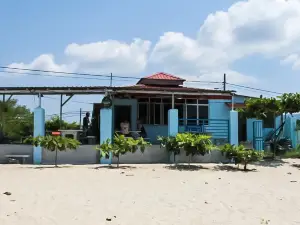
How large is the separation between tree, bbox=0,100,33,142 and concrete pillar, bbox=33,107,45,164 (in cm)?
301

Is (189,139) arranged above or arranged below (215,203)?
above

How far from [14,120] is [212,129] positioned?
32.4 ft

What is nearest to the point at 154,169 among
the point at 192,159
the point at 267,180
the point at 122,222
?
the point at 192,159

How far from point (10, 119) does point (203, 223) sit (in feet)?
49.2

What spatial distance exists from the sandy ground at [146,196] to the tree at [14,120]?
5108 millimetres

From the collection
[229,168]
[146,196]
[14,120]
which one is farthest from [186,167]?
[14,120]

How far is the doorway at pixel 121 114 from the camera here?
1997cm

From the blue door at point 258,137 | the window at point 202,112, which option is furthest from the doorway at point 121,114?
the blue door at point 258,137

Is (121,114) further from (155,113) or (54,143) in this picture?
(54,143)

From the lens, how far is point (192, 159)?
1666cm

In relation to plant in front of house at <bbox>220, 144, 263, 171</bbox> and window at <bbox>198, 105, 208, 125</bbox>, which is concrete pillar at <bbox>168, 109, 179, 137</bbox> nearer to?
plant in front of house at <bbox>220, 144, 263, 171</bbox>

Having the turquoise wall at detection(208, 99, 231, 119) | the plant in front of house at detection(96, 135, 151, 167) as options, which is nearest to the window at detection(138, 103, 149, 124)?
the turquoise wall at detection(208, 99, 231, 119)

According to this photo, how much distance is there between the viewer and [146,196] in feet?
31.1

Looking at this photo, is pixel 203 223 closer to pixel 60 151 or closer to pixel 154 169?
pixel 154 169
